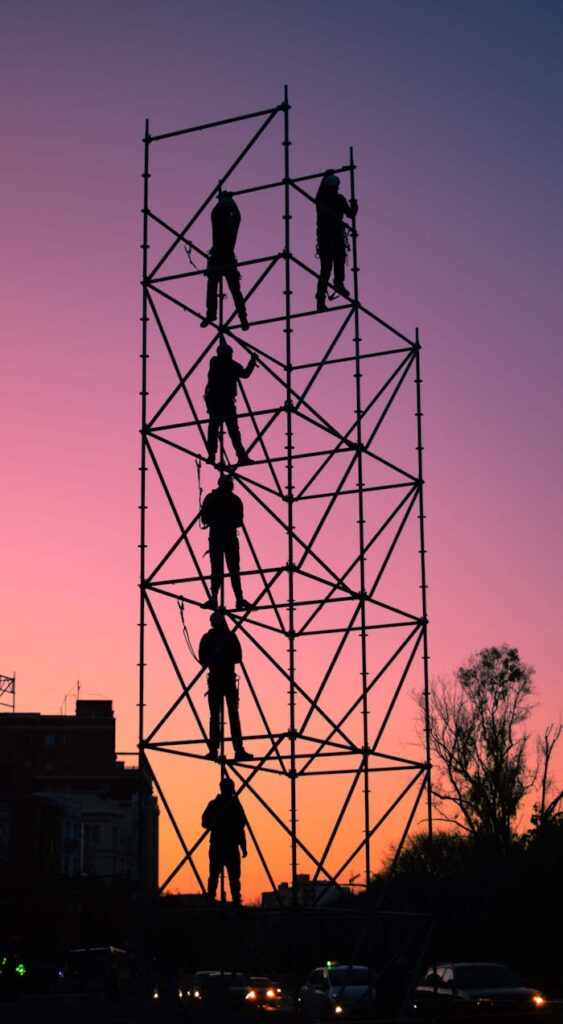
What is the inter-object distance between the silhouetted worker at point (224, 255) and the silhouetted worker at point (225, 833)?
21.3ft

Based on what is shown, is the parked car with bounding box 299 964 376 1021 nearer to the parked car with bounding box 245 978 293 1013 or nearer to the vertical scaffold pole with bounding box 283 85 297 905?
the parked car with bounding box 245 978 293 1013

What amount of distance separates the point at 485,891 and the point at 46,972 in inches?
1544

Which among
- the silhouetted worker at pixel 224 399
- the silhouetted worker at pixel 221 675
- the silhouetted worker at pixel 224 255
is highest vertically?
the silhouetted worker at pixel 224 255

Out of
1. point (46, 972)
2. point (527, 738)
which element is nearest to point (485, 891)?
point (527, 738)

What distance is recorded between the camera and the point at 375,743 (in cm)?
2241

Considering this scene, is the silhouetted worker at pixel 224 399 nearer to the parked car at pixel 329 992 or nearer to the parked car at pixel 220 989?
the parked car at pixel 220 989

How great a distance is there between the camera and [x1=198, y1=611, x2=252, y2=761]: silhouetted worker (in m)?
21.2

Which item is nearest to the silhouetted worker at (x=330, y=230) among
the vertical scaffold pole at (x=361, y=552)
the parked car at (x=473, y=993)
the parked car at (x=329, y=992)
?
the vertical scaffold pole at (x=361, y=552)

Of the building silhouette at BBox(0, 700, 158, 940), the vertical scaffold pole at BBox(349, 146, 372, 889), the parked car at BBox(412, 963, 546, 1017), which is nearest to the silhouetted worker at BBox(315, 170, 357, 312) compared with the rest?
the vertical scaffold pole at BBox(349, 146, 372, 889)

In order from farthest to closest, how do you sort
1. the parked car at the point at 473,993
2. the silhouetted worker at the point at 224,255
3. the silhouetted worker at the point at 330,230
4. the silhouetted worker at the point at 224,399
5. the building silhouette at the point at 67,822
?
1. the building silhouette at the point at 67,822
2. the parked car at the point at 473,993
3. the silhouetted worker at the point at 330,230
4. the silhouetted worker at the point at 224,255
5. the silhouetted worker at the point at 224,399

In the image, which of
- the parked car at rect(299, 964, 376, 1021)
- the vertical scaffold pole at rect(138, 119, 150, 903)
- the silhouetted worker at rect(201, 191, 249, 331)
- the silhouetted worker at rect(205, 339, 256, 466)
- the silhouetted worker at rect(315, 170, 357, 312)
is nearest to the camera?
the vertical scaffold pole at rect(138, 119, 150, 903)

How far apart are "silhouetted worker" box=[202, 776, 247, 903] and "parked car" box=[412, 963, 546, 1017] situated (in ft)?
17.9

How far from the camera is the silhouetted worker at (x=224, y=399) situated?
22.4 metres

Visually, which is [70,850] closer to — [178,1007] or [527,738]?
[527,738]
